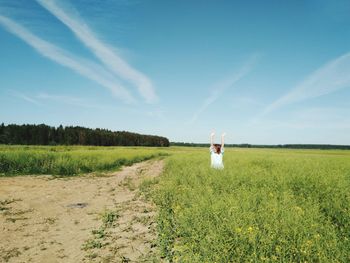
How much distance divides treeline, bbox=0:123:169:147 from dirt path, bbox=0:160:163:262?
94.1m

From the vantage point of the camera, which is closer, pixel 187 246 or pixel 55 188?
pixel 187 246

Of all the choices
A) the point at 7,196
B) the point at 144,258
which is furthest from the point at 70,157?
the point at 144,258

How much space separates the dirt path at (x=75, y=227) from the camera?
6.18m

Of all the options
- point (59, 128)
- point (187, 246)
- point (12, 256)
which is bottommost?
point (12, 256)

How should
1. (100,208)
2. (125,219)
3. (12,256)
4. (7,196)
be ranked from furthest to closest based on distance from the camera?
(7,196) < (100,208) < (125,219) < (12,256)

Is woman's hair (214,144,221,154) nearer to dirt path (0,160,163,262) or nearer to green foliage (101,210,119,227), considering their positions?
dirt path (0,160,163,262)

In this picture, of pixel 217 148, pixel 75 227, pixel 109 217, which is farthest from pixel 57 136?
pixel 75 227

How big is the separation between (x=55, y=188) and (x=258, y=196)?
1061 centimetres

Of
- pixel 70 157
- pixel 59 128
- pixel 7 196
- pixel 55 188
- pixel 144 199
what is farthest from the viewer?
pixel 59 128

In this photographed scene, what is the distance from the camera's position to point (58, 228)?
26.9ft

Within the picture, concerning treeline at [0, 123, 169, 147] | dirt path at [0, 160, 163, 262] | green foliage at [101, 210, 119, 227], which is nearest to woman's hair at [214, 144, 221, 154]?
dirt path at [0, 160, 163, 262]

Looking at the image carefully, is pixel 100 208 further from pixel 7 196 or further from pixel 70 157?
pixel 70 157

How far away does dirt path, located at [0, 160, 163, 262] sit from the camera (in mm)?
6184

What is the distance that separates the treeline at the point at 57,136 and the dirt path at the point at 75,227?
94134 mm
